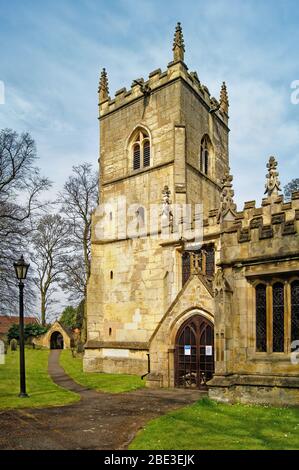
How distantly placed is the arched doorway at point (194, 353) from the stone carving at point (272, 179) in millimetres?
7222

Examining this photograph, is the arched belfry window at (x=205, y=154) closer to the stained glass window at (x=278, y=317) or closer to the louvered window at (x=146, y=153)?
the louvered window at (x=146, y=153)

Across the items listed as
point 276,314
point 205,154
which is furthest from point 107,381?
point 205,154

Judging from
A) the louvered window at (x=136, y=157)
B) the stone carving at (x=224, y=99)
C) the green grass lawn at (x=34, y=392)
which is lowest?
the green grass lawn at (x=34, y=392)

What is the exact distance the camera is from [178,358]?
16.0 meters

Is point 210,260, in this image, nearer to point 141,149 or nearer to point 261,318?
point 261,318

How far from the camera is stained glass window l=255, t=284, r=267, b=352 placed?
38.4 feet

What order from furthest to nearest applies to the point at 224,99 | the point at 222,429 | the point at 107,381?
the point at 224,99 → the point at 107,381 → the point at 222,429

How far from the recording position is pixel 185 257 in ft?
62.2

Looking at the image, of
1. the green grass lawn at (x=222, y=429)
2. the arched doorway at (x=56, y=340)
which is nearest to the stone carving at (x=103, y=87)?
the green grass lawn at (x=222, y=429)

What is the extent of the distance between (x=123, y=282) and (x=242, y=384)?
10.9 metres

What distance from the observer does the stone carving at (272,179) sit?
19188 mm

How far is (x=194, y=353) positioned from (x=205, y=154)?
485 inches
